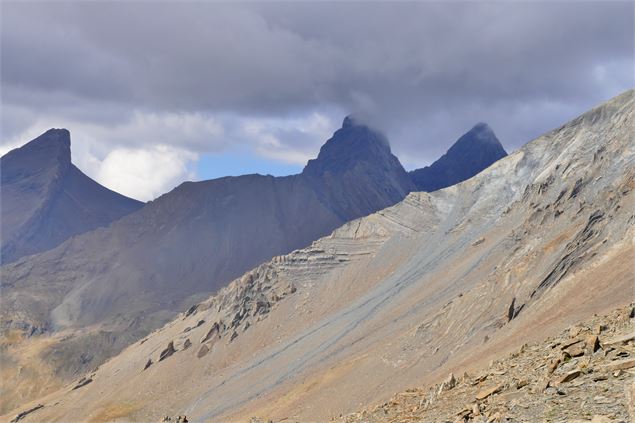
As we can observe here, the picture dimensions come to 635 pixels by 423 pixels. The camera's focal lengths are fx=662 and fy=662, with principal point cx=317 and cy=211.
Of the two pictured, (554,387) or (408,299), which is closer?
(554,387)

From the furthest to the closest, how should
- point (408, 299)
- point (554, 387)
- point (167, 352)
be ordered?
1. point (167, 352)
2. point (408, 299)
3. point (554, 387)

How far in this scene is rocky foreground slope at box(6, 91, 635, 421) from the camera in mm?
59062

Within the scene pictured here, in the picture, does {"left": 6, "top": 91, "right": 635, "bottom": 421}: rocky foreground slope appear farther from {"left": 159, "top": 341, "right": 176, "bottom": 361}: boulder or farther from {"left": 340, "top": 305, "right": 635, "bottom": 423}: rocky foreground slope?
{"left": 340, "top": 305, "right": 635, "bottom": 423}: rocky foreground slope

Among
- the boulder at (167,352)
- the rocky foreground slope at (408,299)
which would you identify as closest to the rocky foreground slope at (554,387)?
the rocky foreground slope at (408,299)

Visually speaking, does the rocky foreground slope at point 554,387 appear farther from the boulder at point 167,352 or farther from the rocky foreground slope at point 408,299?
the boulder at point 167,352

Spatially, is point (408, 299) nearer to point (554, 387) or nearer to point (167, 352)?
point (167, 352)

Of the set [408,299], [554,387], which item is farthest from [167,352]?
[554,387]

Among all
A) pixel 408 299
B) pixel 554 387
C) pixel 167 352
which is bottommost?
pixel 554 387

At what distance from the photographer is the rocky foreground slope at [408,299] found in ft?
194

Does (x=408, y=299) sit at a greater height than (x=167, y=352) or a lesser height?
lesser

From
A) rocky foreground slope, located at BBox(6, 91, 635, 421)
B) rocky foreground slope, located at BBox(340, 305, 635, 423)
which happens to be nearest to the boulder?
rocky foreground slope, located at BBox(6, 91, 635, 421)

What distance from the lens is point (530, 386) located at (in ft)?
77.3

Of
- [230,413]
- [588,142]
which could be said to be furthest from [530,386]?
[588,142]

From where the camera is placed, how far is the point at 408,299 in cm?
8500
